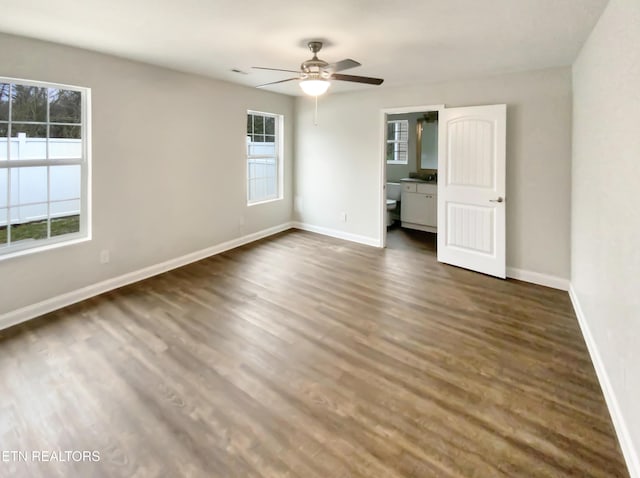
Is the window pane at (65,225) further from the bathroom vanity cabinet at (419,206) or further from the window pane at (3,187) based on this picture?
the bathroom vanity cabinet at (419,206)

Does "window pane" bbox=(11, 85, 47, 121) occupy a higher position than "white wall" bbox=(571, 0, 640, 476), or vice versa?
"window pane" bbox=(11, 85, 47, 121)

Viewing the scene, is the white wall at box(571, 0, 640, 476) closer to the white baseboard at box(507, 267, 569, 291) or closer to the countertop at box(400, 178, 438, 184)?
the white baseboard at box(507, 267, 569, 291)

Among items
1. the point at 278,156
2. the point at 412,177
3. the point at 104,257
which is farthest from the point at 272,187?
the point at 104,257

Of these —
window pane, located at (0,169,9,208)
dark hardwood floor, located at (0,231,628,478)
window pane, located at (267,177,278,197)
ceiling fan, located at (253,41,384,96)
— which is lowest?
dark hardwood floor, located at (0,231,628,478)

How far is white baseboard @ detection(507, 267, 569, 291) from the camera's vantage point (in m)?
3.95

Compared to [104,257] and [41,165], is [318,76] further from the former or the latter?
[104,257]

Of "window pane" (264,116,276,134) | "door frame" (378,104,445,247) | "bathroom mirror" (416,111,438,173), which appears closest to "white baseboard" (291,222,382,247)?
"door frame" (378,104,445,247)

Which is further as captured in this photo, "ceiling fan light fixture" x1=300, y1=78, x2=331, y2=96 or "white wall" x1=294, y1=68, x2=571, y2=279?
"white wall" x1=294, y1=68, x2=571, y2=279

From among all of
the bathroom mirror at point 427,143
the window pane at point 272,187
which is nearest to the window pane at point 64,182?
the window pane at point 272,187

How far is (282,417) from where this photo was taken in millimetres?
2016

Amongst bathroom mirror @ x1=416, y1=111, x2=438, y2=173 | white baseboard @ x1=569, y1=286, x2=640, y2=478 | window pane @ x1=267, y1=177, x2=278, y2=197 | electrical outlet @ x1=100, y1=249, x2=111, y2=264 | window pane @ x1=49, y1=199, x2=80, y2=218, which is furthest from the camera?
bathroom mirror @ x1=416, y1=111, x2=438, y2=173

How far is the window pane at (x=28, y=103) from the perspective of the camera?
3.10 meters

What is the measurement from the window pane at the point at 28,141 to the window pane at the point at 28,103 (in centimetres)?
7

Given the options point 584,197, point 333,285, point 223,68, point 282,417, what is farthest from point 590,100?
point 223,68
